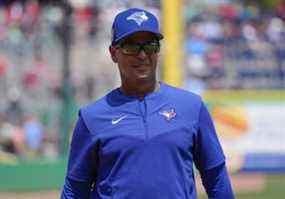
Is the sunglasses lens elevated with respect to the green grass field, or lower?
elevated

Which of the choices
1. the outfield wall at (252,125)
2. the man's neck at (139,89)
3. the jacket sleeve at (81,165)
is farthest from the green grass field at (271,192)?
the man's neck at (139,89)

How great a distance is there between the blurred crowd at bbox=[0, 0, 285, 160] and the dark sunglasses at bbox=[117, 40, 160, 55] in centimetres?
1129

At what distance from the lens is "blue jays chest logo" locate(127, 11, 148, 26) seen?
11.8 feet

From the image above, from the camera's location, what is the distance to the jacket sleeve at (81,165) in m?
3.74

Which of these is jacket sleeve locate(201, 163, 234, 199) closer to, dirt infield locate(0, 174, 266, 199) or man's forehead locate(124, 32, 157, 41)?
Answer: man's forehead locate(124, 32, 157, 41)

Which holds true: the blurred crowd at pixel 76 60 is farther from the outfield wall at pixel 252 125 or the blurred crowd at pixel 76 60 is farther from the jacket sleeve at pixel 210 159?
the jacket sleeve at pixel 210 159

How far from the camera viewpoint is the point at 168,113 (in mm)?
3672

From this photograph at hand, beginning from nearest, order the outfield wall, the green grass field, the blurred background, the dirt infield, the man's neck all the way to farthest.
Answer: the man's neck, the green grass field, the dirt infield, the blurred background, the outfield wall

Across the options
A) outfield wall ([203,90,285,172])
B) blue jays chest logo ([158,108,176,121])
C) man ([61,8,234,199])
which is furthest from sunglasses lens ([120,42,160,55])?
outfield wall ([203,90,285,172])

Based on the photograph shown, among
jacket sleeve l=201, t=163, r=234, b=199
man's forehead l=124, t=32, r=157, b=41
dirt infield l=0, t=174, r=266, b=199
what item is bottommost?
dirt infield l=0, t=174, r=266, b=199

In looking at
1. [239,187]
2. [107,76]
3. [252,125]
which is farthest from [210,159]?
[252,125]

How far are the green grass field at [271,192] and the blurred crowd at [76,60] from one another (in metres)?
1.83

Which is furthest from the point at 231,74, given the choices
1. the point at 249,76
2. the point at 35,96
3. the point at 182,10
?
the point at 35,96

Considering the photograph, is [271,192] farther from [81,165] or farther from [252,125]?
[81,165]
